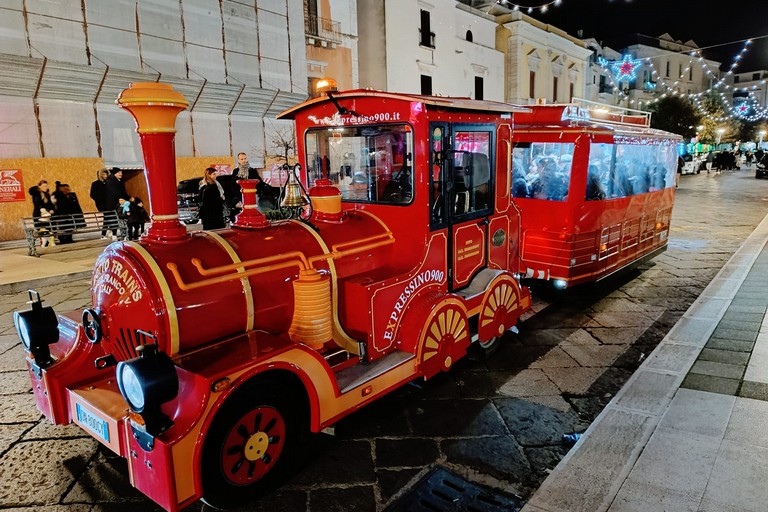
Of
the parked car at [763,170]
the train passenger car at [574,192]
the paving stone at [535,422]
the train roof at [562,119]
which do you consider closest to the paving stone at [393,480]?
the paving stone at [535,422]


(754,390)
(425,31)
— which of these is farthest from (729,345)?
(425,31)

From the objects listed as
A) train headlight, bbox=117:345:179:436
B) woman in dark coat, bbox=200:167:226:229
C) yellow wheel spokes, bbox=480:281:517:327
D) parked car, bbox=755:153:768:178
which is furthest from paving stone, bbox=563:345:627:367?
parked car, bbox=755:153:768:178

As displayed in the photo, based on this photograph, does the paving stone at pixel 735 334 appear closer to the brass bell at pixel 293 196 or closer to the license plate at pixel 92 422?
the brass bell at pixel 293 196

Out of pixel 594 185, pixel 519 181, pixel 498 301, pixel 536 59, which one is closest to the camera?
pixel 498 301

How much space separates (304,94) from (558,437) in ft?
58.0

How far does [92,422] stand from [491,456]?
8.78ft

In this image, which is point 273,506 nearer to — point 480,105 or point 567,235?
point 480,105

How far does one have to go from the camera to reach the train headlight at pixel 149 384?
2.46m

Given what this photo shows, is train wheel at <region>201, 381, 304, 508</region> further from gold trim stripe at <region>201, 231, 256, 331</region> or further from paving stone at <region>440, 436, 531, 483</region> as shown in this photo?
paving stone at <region>440, 436, 531, 483</region>

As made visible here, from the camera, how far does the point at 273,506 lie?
3082mm

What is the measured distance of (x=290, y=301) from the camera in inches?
143

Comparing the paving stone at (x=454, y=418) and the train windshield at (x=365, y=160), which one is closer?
the paving stone at (x=454, y=418)

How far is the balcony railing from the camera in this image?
1928cm

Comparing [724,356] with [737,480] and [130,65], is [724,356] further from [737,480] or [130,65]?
[130,65]
